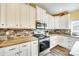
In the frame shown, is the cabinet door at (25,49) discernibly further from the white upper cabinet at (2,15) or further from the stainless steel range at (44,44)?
the white upper cabinet at (2,15)

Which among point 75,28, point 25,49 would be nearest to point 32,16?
point 25,49

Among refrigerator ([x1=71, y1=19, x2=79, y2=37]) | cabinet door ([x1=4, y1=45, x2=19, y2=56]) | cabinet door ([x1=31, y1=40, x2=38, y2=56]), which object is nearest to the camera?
cabinet door ([x1=4, y1=45, x2=19, y2=56])

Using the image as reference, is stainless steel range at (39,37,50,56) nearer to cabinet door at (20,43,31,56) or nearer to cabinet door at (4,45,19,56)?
cabinet door at (20,43,31,56)

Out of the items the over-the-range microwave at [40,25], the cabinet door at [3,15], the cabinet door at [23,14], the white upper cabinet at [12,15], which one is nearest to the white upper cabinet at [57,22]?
the over-the-range microwave at [40,25]

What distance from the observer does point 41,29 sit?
1.48 metres

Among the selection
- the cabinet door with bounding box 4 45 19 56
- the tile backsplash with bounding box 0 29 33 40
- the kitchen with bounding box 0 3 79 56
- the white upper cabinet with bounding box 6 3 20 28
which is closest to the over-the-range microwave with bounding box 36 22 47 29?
the kitchen with bounding box 0 3 79 56

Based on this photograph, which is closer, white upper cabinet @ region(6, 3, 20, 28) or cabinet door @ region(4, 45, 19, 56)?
cabinet door @ region(4, 45, 19, 56)

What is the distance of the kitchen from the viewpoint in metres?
1.35

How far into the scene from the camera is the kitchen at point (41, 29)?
4.42 ft

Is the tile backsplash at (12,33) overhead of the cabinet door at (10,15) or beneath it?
beneath

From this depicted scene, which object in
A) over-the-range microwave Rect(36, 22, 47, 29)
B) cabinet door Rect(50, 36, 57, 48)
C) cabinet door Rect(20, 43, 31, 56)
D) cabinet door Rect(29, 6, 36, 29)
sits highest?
cabinet door Rect(29, 6, 36, 29)

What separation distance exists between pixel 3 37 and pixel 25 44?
1.28 ft

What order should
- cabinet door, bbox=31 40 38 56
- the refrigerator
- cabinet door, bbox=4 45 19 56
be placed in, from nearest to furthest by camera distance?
cabinet door, bbox=4 45 19 56 < the refrigerator < cabinet door, bbox=31 40 38 56

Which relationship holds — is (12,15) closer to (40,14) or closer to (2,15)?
(2,15)
